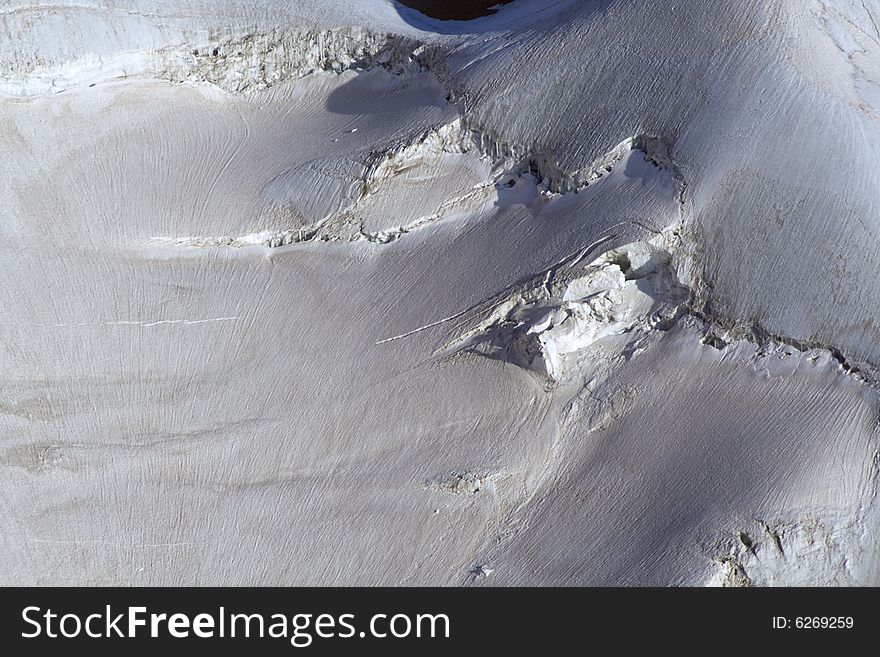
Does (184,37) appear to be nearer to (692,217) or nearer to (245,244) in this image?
(245,244)

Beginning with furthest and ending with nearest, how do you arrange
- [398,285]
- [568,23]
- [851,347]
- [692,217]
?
1. [568,23]
2. [398,285]
3. [692,217]
4. [851,347]

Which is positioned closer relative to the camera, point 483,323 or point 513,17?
point 483,323

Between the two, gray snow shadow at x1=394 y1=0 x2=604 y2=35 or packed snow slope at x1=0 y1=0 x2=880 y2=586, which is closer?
packed snow slope at x1=0 y1=0 x2=880 y2=586

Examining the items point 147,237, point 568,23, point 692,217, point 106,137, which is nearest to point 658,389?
point 692,217

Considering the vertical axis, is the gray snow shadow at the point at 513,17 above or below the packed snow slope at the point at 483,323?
above

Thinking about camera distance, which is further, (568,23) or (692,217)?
(568,23)

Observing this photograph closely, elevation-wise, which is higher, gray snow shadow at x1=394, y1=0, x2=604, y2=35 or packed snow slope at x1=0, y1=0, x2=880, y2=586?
gray snow shadow at x1=394, y1=0, x2=604, y2=35

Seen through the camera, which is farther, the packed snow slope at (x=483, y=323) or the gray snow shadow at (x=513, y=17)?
the gray snow shadow at (x=513, y=17)

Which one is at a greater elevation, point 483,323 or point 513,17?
point 513,17
